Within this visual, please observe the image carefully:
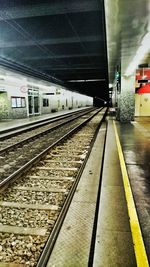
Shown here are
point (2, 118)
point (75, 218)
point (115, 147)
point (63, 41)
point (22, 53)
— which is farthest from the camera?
point (2, 118)

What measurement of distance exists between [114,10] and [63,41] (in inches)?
208

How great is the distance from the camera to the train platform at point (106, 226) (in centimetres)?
226

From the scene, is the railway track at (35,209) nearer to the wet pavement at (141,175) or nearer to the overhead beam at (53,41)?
the wet pavement at (141,175)

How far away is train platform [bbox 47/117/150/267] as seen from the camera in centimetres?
226

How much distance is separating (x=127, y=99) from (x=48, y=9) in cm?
1027

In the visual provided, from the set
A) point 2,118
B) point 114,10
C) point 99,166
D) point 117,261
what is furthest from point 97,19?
point 2,118

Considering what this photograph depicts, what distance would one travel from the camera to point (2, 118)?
63.1ft

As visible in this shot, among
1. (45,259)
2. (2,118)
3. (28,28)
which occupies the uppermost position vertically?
(28,28)

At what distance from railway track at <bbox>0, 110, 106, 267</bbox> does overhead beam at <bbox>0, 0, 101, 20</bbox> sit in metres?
4.61

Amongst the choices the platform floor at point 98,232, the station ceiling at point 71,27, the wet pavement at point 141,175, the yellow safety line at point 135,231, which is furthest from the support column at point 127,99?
the yellow safety line at point 135,231

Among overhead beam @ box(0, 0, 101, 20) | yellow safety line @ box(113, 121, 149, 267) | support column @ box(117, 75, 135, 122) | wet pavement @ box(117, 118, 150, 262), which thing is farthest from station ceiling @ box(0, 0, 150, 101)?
yellow safety line @ box(113, 121, 149, 267)

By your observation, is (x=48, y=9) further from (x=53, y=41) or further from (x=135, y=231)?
(x=135, y=231)

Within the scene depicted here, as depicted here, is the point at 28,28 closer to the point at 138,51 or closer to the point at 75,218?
the point at 138,51

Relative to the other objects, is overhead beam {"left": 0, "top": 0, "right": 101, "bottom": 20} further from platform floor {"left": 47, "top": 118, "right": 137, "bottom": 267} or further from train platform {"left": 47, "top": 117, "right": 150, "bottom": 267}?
platform floor {"left": 47, "top": 118, "right": 137, "bottom": 267}
